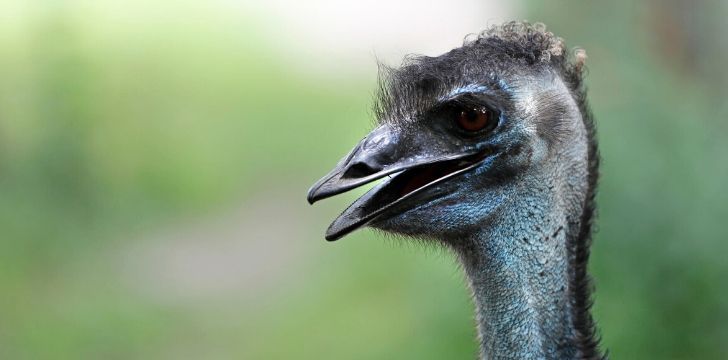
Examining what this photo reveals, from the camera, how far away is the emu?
1.63 m

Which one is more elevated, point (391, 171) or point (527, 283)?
point (391, 171)

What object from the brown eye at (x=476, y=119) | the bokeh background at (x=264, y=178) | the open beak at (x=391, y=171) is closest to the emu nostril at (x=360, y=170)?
the open beak at (x=391, y=171)

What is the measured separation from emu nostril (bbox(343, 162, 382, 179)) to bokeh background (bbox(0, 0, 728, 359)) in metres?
1.65

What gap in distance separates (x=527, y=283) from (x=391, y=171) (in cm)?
28

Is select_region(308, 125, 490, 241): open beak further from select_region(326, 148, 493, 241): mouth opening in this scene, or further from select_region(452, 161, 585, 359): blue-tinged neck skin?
select_region(452, 161, 585, 359): blue-tinged neck skin

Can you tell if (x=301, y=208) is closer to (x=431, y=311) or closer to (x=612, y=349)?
(x=431, y=311)

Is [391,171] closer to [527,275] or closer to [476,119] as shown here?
[476,119]

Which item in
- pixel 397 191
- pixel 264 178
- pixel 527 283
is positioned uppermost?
pixel 264 178

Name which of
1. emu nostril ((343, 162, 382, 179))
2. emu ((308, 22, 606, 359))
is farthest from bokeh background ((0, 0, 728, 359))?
emu nostril ((343, 162, 382, 179))

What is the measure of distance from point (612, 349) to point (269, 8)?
8.08 feet

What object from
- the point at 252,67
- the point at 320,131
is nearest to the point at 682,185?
the point at 320,131

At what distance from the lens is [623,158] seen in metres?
3.19

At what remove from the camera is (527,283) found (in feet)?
5.35

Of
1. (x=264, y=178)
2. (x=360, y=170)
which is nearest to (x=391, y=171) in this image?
(x=360, y=170)
